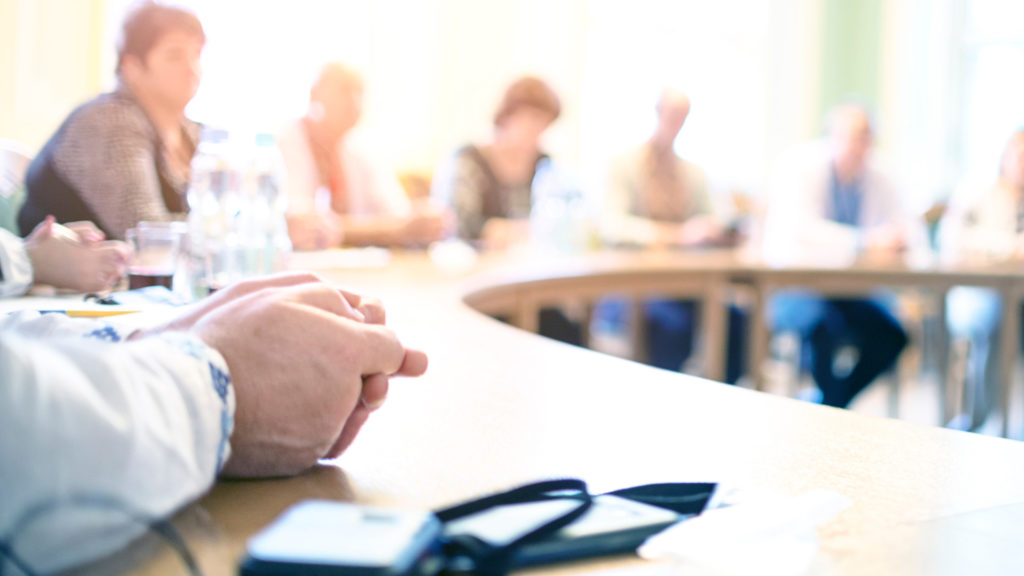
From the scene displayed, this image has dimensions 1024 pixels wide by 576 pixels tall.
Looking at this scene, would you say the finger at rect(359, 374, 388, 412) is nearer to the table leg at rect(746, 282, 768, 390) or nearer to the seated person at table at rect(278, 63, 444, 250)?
the seated person at table at rect(278, 63, 444, 250)

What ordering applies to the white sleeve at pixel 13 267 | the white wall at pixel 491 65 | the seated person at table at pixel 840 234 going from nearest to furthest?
1. the white sleeve at pixel 13 267
2. the white wall at pixel 491 65
3. the seated person at table at pixel 840 234

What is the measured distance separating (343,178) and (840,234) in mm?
1929

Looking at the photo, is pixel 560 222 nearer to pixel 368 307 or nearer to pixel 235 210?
pixel 235 210

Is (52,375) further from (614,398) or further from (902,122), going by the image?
(902,122)

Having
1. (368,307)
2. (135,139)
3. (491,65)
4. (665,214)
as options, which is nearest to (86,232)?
(135,139)

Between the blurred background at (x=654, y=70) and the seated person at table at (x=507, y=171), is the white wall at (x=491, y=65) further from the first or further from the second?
the seated person at table at (x=507, y=171)

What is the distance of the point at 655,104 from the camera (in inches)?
156

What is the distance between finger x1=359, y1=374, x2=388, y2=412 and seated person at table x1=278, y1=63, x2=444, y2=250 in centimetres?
207

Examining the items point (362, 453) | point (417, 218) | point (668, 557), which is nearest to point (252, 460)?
point (362, 453)

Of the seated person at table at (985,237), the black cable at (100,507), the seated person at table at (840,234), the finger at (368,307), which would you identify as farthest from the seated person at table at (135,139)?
the seated person at table at (985,237)

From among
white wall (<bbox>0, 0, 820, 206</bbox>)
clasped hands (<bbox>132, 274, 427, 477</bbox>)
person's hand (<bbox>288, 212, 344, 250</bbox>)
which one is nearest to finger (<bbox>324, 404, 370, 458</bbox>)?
clasped hands (<bbox>132, 274, 427, 477</bbox>)

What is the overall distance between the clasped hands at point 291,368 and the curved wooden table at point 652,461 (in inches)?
0.9

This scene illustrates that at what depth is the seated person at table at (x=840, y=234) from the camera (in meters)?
3.59

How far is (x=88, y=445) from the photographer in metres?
0.43
